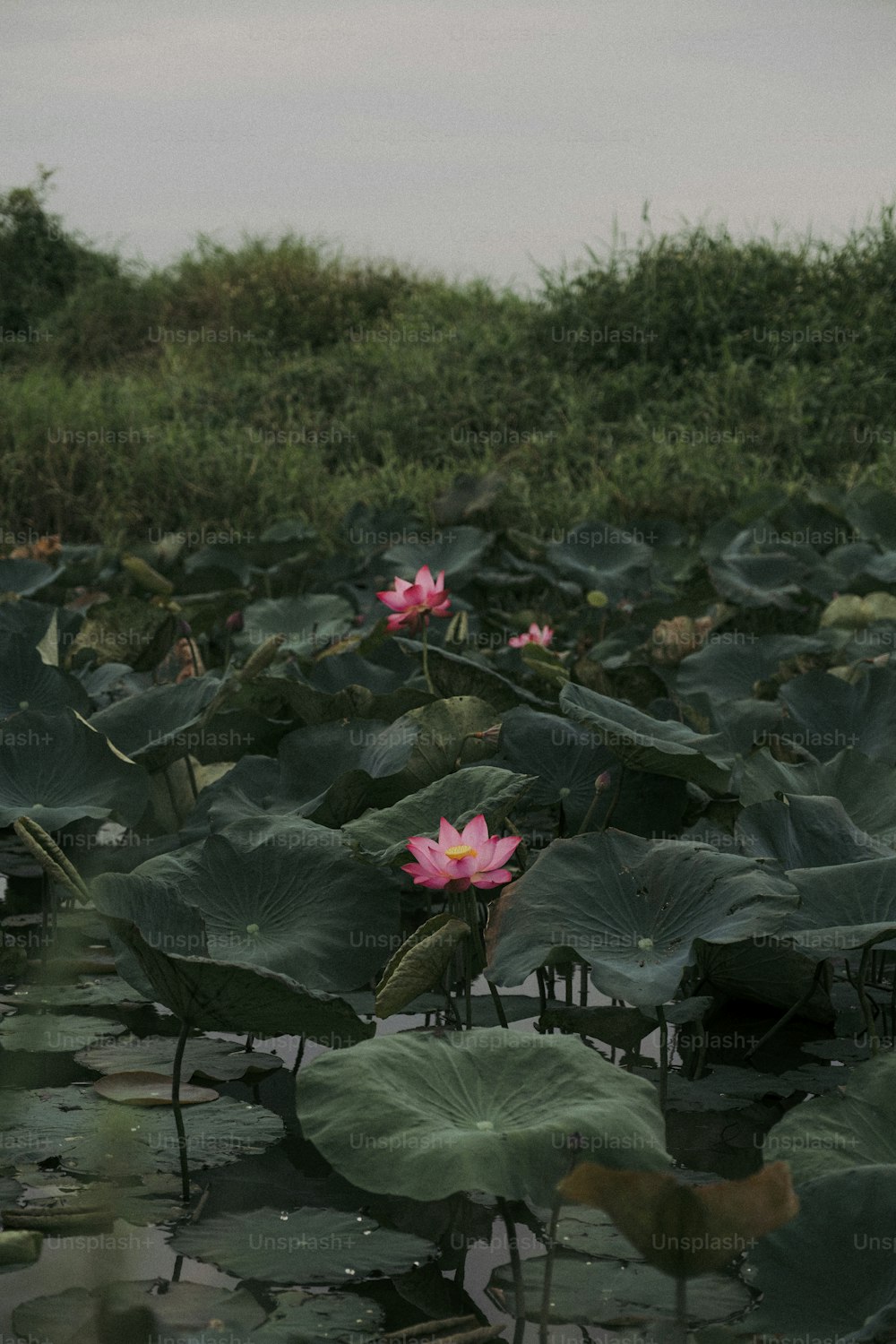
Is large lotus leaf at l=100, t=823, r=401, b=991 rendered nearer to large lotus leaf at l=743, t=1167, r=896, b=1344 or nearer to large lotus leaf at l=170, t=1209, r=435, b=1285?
large lotus leaf at l=170, t=1209, r=435, b=1285

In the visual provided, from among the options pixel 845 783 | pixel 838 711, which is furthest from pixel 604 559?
pixel 845 783

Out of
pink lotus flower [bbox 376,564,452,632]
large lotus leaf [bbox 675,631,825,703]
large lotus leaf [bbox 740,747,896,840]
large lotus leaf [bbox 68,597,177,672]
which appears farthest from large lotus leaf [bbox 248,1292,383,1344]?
large lotus leaf [bbox 68,597,177,672]

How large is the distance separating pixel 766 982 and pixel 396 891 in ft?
1.65

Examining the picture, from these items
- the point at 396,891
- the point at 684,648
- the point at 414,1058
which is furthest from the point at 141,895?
the point at 684,648

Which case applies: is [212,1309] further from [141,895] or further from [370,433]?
[370,433]

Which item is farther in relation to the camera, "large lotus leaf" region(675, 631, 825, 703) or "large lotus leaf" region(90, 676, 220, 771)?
"large lotus leaf" region(675, 631, 825, 703)

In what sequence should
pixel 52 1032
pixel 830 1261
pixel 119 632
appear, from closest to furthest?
pixel 830 1261 < pixel 52 1032 < pixel 119 632

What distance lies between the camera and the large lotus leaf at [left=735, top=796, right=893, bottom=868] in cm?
167

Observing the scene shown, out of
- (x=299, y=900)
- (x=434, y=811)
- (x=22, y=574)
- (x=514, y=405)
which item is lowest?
(x=299, y=900)

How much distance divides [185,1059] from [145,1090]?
0.39ft

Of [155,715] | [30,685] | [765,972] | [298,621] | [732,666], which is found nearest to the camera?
[765,972]

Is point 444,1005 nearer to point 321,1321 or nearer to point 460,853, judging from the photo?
point 460,853

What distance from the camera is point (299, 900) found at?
5.86ft

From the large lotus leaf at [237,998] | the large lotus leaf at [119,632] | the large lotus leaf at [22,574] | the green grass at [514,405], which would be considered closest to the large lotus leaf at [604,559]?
the green grass at [514,405]
